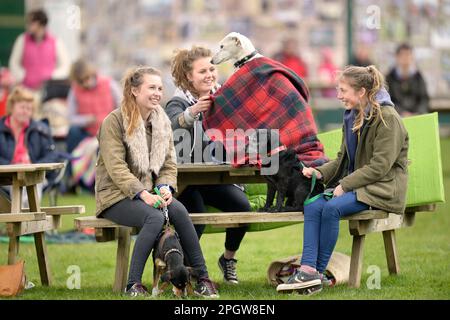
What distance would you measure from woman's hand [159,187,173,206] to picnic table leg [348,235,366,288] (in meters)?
1.16

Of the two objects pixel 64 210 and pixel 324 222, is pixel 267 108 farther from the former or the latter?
pixel 64 210

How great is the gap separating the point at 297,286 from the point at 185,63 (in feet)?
6.04

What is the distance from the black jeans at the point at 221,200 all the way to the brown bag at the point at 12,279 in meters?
1.18

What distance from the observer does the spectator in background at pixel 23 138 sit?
9820 mm

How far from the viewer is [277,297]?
668 centimetres

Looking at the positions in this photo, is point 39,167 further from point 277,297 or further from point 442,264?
point 442,264

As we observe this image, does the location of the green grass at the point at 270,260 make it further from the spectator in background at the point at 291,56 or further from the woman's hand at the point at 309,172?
the spectator in background at the point at 291,56

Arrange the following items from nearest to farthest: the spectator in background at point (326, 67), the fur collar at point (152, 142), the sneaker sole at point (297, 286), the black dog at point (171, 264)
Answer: the black dog at point (171, 264) → the sneaker sole at point (297, 286) → the fur collar at point (152, 142) → the spectator in background at point (326, 67)

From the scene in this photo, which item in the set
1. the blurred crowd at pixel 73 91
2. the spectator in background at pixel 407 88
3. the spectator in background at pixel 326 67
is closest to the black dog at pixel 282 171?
the blurred crowd at pixel 73 91

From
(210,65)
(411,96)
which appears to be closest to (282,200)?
(210,65)

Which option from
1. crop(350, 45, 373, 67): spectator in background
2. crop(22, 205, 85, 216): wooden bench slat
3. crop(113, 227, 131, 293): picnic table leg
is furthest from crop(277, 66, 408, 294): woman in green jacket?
crop(350, 45, 373, 67): spectator in background

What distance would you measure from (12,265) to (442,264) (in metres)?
3.09

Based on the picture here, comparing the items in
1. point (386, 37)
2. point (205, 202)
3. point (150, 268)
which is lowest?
point (150, 268)

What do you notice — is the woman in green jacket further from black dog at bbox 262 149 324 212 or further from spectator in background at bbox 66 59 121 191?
spectator in background at bbox 66 59 121 191
